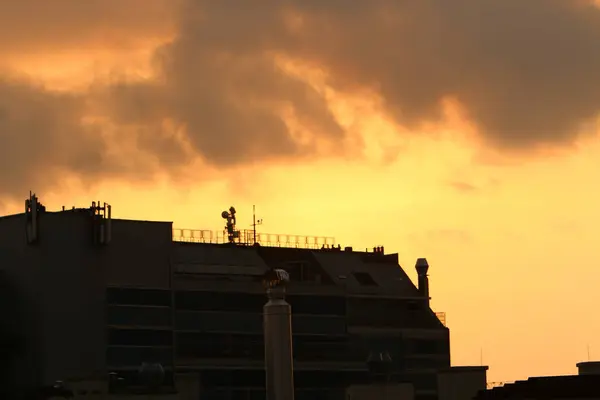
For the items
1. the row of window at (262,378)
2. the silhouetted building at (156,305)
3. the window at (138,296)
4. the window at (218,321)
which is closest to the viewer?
the silhouetted building at (156,305)

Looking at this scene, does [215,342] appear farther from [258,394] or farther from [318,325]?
A: [318,325]

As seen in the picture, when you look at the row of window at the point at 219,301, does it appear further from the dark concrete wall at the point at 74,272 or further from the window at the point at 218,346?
the window at the point at 218,346

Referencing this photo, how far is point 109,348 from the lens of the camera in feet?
566

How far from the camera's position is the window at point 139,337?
173 m

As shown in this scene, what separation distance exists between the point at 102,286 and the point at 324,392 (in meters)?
30.5

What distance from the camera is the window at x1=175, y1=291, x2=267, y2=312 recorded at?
181m

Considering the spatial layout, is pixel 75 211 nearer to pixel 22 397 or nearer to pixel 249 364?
pixel 249 364

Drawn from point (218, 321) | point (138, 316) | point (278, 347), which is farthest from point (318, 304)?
point (278, 347)

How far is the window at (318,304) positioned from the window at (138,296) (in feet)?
56.4

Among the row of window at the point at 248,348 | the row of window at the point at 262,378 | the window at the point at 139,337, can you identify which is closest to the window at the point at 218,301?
the row of window at the point at 248,348

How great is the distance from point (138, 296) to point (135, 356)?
6.05 m

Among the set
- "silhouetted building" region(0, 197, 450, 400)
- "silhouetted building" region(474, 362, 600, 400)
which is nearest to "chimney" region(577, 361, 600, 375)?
"silhouetted building" region(474, 362, 600, 400)

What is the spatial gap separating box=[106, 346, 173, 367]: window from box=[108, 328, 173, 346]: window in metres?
0.51

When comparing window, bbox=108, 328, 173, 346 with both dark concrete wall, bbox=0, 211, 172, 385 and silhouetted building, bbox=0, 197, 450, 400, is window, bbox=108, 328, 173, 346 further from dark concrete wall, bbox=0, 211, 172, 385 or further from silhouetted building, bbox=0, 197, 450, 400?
dark concrete wall, bbox=0, 211, 172, 385
